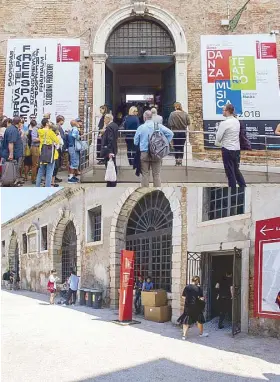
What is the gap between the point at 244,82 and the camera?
9.10 meters

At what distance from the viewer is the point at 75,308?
4195 mm

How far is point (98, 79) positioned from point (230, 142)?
226 inches

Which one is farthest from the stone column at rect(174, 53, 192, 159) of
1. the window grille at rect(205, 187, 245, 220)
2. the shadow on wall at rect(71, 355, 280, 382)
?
the shadow on wall at rect(71, 355, 280, 382)

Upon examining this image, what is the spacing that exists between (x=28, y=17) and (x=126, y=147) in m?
5.08

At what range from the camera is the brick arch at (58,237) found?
4172 mm

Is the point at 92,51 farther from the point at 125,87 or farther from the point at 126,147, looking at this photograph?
the point at 126,147

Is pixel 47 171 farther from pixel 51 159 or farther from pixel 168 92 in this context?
pixel 168 92

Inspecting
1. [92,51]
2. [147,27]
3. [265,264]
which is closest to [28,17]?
[92,51]

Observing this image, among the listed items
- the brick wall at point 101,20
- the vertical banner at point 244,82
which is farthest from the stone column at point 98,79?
the vertical banner at point 244,82

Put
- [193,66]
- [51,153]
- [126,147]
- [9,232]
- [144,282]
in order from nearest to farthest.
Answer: [9,232] < [144,282] < [51,153] < [126,147] < [193,66]

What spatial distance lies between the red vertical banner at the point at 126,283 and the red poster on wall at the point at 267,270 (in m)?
1.11

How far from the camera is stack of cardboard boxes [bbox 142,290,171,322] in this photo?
13.8 feet

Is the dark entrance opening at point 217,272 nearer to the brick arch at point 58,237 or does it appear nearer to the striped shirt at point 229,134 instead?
the striped shirt at point 229,134

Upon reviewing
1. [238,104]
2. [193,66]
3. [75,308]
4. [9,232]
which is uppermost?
[193,66]
